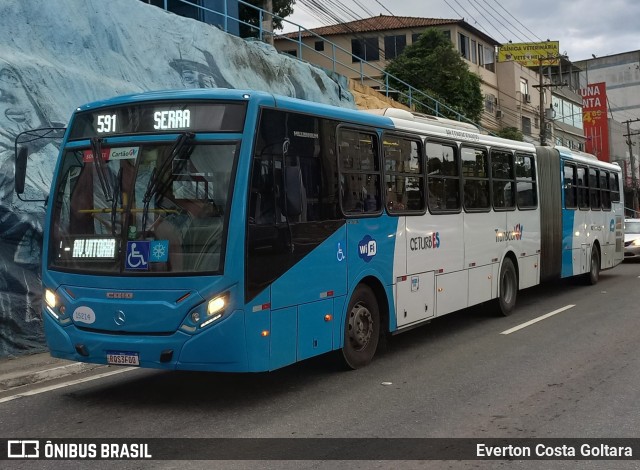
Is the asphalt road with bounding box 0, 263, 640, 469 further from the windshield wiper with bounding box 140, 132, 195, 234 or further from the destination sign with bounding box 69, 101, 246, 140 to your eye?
the destination sign with bounding box 69, 101, 246, 140

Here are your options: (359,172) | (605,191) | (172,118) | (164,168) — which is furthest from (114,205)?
(605,191)

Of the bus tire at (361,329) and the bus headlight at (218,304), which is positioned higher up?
the bus headlight at (218,304)

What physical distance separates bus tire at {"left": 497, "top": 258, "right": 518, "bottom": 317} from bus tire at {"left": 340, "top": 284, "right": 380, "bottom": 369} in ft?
14.5

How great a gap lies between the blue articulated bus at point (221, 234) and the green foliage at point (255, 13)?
25302 millimetres

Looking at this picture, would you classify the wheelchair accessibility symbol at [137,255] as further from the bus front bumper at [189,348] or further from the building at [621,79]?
the building at [621,79]

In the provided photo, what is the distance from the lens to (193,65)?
1639cm

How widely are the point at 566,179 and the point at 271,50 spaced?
9308 millimetres

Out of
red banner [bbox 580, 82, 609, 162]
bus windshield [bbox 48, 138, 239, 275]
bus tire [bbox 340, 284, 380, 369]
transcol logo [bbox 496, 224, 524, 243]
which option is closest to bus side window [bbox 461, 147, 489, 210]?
transcol logo [bbox 496, 224, 524, 243]

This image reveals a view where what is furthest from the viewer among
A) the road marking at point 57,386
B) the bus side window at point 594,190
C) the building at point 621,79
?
the building at point 621,79

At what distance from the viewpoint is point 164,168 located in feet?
21.2

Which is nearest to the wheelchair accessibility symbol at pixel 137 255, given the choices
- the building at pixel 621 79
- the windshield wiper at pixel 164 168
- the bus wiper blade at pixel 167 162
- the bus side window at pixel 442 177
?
the windshield wiper at pixel 164 168

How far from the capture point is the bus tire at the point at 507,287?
1229cm

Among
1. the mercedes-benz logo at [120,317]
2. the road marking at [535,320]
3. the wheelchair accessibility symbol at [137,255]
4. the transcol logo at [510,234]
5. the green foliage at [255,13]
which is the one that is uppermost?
the green foliage at [255,13]

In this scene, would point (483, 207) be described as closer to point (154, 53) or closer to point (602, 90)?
point (154, 53)
